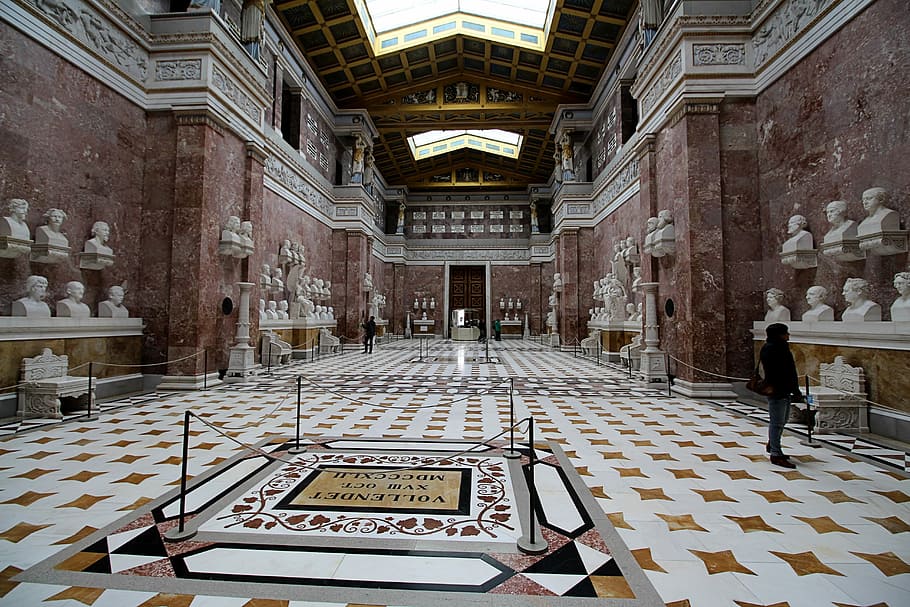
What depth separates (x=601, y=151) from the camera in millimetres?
18281

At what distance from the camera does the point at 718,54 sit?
820cm

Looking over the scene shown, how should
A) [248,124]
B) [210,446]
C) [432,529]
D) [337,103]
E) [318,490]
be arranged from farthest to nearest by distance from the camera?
1. [337,103]
2. [248,124]
3. [210,446]
4. [318,490]
5. [432,529]

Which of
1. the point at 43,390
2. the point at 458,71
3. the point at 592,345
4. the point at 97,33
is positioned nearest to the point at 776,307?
the point at 592,345

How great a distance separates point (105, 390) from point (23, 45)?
531cm

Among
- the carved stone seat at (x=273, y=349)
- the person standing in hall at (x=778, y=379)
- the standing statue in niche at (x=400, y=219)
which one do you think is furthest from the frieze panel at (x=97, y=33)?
the standing statue in niche at (x=400, y=219)

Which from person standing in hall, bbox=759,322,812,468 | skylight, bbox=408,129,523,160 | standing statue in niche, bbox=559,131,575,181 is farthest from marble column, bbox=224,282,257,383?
skylight, bbox=408,129,523,160

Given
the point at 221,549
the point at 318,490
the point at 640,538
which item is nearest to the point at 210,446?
the point at 318,490

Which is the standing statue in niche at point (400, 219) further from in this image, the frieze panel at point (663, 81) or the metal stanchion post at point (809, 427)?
the metal stanchion post at point (809, 427)

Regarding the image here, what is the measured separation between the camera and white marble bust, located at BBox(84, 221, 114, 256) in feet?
23.9

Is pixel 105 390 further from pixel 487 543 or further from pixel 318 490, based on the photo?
pixel 487 543

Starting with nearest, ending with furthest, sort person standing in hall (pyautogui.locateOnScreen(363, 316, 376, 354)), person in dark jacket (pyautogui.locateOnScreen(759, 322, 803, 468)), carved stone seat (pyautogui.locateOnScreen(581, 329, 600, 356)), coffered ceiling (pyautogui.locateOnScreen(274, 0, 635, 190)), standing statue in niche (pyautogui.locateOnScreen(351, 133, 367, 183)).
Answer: person in dark jacket (pyautogui.locateOnScreen(759, 322, 803, 468)) < coffered ceiling (pyautogui.locateOnScreen(274, 0, 635, 190)) < carved stone seat (pyautogui.locateOnScreen(581, 329, 600, 356)) < person standing in hall (pyautogui.locateOnScreen(363, 316, 376, 354)) < standing statue in niche (pyautogui.locateOnScreen(351, 133, 367, 183))

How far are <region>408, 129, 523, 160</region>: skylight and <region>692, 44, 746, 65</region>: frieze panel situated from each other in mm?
16821

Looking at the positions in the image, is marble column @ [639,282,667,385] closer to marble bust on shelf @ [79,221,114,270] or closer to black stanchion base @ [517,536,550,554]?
black stanchion base @ [517,536,550,554]

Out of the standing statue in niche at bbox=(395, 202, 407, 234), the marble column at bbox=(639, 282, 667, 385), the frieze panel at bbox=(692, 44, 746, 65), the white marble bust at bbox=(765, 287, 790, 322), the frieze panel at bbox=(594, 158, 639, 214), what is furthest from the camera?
the standing statue in niche at bbox=(395, 202, 407, 234)
